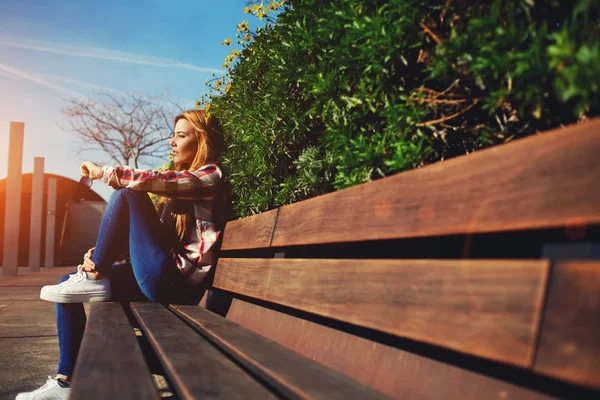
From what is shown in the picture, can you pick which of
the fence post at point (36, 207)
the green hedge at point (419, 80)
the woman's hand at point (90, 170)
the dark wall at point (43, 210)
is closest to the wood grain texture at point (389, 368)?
the green hedge at point (419, 80)

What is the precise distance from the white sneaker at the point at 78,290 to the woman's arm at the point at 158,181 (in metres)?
0.58

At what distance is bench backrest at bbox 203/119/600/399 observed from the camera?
0.79 meters

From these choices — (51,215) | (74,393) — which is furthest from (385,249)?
(51,215)

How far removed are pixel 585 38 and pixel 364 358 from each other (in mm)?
993

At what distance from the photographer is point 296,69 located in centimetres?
252

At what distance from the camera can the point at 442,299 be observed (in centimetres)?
107

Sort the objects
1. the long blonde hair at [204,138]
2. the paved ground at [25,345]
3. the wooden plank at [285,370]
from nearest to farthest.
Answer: the wooden plank at [285,370] < the paved ground at [25,345] < the long blonde hair at [204,138]

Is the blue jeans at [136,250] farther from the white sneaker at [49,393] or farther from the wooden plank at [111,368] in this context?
the wooden plank at [111,368]

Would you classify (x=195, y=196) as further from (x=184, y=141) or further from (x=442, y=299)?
A: (x=442, y=299)

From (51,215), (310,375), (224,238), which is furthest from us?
(51,215)

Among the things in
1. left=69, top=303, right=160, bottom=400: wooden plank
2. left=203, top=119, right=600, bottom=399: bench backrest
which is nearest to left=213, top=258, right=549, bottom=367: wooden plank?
left=203, top=119, right=600, bottom=399: bench backrest

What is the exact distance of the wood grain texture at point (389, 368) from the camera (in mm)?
1043

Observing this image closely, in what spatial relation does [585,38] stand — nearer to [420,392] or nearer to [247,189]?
[420,392]

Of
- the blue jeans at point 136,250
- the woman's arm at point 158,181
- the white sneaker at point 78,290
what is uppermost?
the woman's arm at point 158,181
